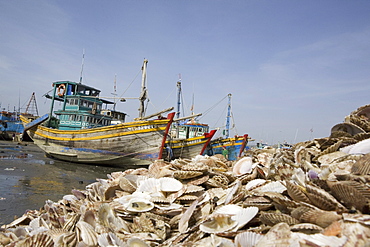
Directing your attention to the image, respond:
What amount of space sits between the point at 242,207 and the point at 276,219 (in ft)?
1.52

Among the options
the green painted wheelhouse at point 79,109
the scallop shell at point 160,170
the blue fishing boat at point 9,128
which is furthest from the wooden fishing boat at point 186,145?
the blue fishing boat at point 9,128

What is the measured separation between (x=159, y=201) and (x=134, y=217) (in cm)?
31

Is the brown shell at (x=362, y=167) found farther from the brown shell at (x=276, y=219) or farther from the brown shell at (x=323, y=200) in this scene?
the brown shell at (x=276, y=219)

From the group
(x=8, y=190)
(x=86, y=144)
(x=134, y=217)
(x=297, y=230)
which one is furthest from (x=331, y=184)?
(x=86, y=144)

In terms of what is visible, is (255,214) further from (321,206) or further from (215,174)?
(215,174)

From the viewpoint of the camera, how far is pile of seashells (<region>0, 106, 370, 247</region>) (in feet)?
5.41

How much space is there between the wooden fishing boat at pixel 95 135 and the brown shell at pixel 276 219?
1370 cm

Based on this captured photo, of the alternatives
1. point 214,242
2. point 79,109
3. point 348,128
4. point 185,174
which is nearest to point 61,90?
point 79,109

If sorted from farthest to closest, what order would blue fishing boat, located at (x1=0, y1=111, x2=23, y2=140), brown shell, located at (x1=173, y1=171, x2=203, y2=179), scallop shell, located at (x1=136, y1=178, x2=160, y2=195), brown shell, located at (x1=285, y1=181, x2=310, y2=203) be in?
blue fishing boat, located at (x1=0, y1=111, x2=23, y2=140)
brown shell, located at (x1=173, y1=171, x2=203, y2=179)
scallop shell, located at (x1=136, y1=178, x2=160, y2=195)
brown shell, located at (x1=285, y1=181, x2=310, y2=203)

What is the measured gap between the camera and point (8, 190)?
823 cm

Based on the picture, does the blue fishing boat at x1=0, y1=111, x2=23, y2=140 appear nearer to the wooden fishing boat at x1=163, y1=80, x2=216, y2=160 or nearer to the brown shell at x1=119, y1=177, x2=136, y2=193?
the wooden fishing boat at x1=163, y1=80, x2=216, y2=160

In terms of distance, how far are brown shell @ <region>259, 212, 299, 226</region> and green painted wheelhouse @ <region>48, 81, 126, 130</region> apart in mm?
19871

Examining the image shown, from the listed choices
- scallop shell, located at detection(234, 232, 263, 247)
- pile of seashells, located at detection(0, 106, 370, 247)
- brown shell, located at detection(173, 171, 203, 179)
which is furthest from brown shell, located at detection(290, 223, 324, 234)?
brown shell, located at detection(173, 171, 203, 179)

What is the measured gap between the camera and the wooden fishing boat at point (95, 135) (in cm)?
1566
